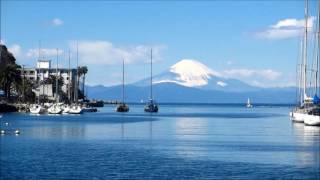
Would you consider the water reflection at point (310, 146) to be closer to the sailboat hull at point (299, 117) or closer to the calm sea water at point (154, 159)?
the calm sea water at point (154, 159)

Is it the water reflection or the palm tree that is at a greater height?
the palm tree

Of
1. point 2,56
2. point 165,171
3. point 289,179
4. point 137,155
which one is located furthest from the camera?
point 2,56

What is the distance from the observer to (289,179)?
37688mm

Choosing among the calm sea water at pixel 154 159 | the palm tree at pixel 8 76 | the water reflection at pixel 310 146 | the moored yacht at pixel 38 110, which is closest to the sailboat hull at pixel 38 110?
the moored yacht at pixel 38 110

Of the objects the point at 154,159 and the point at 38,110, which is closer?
the point at 154,159

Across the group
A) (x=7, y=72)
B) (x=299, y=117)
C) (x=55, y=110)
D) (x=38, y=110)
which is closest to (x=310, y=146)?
(x=299, y=117)

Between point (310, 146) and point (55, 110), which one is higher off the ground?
point (55, 110)

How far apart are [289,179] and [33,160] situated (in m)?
18.1

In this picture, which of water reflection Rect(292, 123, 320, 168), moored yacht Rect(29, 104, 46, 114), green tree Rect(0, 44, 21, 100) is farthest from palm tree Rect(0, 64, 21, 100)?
water reflection Rect(292, 123, 320, 168)

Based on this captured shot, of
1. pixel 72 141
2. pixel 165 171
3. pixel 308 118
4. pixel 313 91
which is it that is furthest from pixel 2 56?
pixel 165 171

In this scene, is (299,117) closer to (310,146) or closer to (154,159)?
(310,146)

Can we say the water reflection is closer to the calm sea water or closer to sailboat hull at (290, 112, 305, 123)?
the calm sea water

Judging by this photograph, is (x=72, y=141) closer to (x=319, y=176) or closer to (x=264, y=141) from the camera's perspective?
(x=264, y=141)

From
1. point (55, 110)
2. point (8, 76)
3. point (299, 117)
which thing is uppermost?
point (8, 76)
